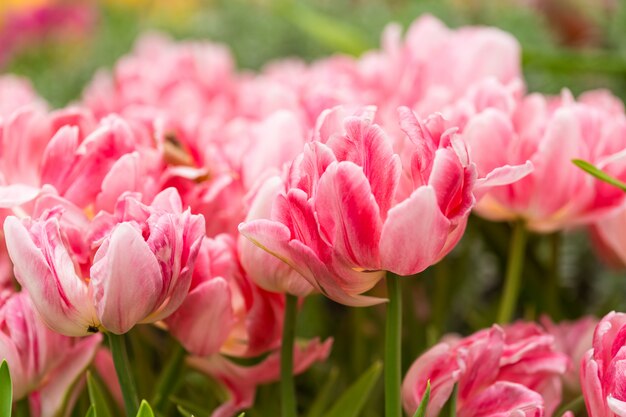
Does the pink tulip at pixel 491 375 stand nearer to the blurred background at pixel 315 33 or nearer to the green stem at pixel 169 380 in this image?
the green stem at pixel 169 380

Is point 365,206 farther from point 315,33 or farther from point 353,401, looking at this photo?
point 315,33

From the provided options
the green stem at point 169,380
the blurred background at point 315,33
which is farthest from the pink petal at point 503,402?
the blurred background at point 315,33

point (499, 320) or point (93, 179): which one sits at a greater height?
point (93, 179)

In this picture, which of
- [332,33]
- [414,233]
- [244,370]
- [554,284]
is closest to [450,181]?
[414,233]

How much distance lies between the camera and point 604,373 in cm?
27

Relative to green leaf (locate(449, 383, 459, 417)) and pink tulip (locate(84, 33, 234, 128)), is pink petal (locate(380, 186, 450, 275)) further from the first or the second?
pink tulip (locate(84, 33, 234, 128))

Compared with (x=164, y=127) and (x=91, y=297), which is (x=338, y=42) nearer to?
(x=164, y=127)

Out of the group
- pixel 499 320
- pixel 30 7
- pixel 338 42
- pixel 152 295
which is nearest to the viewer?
pixel 152 295

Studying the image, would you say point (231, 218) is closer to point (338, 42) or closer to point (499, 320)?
point (499, 320)

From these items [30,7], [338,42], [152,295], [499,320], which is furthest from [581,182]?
[30,7]

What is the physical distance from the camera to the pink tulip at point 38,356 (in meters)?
0.29

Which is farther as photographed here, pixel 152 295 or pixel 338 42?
pixel 338 42

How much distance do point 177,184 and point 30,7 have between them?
3.38 ft

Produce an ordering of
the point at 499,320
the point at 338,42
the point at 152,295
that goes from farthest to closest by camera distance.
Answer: the point at 338,42, the point at 499,320, the point at 152,295
